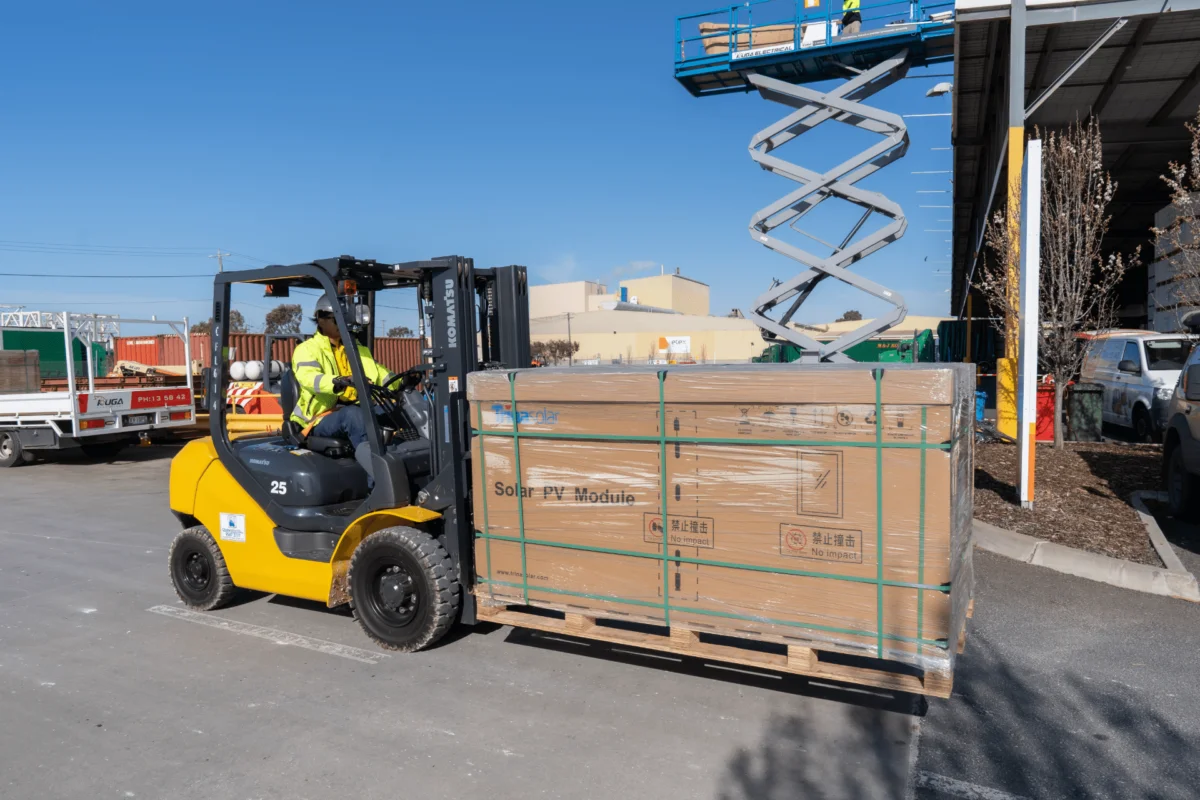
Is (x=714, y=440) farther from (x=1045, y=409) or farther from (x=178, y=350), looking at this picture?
(x=178, y=350)

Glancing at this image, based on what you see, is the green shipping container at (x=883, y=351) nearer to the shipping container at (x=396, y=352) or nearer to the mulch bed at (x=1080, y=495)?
the shipping container at (x=396, y=352)

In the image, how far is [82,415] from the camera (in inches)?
578

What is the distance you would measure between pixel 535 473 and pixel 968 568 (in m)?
2.52

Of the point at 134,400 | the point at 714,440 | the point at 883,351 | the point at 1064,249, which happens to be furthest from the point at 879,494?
the point at 883,351

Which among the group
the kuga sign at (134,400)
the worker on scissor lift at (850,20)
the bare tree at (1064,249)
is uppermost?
the worker on scissor lift at (850,20)

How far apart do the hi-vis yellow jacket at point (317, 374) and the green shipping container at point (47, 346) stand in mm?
16781

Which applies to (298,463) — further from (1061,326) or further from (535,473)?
(1061,326)

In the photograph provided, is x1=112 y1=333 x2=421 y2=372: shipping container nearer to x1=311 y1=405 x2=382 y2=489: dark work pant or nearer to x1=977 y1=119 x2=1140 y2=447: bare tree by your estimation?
x1=977 y1=119 x2=1140 y2=447: bare tree

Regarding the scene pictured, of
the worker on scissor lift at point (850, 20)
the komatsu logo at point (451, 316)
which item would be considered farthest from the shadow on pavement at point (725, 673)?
the worker on scissor lift at point (850, 20)

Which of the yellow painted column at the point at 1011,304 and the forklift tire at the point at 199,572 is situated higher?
the yellow painted column at the point at 1011,304

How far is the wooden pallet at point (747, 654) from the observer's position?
12.5ft

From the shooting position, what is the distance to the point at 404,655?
5184 mm

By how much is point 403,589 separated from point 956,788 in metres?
3.26

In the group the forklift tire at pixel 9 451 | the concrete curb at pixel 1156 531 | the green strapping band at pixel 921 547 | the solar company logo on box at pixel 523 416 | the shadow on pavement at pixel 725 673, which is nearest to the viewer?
the green strapping band at pixel 921 547
